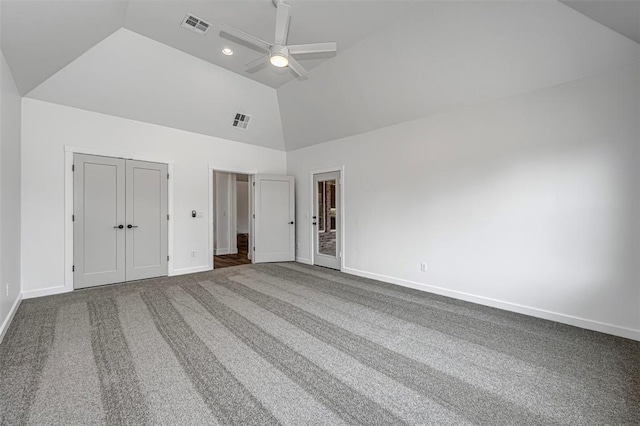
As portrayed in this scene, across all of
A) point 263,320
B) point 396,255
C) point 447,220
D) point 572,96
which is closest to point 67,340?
point 263,320

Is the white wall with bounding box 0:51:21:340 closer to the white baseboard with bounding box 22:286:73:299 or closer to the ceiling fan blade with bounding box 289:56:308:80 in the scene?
the white baseboard with bounding box 22:286:73:299

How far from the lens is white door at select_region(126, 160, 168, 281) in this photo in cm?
477

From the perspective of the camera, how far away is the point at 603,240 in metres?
2.90

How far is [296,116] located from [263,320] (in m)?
4.12

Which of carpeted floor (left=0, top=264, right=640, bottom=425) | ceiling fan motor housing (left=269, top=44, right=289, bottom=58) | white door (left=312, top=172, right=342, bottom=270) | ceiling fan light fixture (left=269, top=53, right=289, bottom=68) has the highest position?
ceiling fan motor housing (left=269, top=44, right=289, bottom=58)

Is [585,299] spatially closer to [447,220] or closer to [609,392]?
[609,392]

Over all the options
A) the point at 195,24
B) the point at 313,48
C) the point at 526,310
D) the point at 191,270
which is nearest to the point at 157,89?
the point at 195,24

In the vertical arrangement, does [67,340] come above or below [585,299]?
below

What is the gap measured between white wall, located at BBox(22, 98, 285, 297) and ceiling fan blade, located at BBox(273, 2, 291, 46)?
330 cm

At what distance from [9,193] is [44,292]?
168cm

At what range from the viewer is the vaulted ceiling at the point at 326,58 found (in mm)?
2707

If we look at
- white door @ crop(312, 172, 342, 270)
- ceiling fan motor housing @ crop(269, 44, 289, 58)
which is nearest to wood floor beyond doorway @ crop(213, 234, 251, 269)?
white door @ crop(312, 172, 342, 270)

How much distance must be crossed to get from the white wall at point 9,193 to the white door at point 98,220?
685mm

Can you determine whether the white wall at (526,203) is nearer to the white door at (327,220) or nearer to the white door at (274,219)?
the white door at (327,220)
